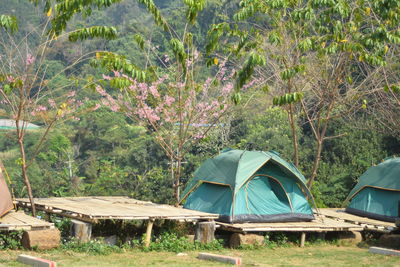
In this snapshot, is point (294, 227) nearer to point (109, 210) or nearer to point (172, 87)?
point (109, 210)

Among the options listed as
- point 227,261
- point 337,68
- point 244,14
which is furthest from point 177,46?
point 337,68

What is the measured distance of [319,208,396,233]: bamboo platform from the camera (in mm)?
14133

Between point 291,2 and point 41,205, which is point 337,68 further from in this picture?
point 41,205

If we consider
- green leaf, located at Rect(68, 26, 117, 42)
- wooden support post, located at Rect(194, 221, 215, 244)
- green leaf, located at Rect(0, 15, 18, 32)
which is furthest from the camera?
wooden support post, located at Rect(194, 221, 215, 244)

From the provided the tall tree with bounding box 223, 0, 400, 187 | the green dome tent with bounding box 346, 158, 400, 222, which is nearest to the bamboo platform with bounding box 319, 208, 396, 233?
the green dome tent with bounding box 346, 158, 400, 222

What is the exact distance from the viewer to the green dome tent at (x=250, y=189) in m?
13.5

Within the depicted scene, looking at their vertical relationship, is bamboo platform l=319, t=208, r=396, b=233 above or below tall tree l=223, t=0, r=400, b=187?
below

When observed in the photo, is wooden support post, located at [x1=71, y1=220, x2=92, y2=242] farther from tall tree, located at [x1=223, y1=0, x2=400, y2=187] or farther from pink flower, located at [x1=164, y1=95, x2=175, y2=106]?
pink flower, located at [x1=164, y1=95, x2=175, y2=106]

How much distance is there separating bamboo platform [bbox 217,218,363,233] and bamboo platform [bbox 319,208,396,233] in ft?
1.46

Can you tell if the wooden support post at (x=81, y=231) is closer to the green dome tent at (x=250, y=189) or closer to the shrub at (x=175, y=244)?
the shrub at (x=175, y=244)

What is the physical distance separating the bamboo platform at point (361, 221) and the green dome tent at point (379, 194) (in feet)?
0.68

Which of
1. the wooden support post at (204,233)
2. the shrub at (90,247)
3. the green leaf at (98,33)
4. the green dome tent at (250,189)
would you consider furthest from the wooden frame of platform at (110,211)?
the green leaf at (98,33)

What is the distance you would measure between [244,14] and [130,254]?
542 cm

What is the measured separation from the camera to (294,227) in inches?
519
